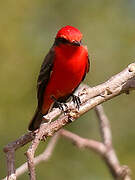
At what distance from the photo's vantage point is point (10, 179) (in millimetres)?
3016

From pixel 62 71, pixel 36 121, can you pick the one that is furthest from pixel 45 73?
pixel 36 121

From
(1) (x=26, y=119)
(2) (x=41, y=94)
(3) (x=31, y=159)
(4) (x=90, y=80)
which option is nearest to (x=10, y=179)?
(3) (x=31, y=159)

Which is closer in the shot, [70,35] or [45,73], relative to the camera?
[70,35]

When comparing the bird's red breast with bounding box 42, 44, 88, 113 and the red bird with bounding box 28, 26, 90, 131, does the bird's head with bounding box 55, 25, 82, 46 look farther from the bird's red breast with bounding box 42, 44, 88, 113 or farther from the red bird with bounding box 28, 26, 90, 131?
the bird's red breast with bounding box 42, 44, 88, 113

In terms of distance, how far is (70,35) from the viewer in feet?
16.8

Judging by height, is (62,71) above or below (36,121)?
above

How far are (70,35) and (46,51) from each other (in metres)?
1.70

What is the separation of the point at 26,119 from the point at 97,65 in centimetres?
169

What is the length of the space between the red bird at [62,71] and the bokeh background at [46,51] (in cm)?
78

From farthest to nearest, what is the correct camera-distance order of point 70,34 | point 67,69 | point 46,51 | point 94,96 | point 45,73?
point 46,51 → point 45,73 → point 67,69 → point 70,34 → point 94,96

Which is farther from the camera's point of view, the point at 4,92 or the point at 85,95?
the point at 4,92

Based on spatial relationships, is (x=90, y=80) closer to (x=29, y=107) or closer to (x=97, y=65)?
(x=97, y=65)

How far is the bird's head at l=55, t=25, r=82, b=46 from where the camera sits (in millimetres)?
5129

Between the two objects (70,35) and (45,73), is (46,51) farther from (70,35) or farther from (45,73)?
(70,35)
